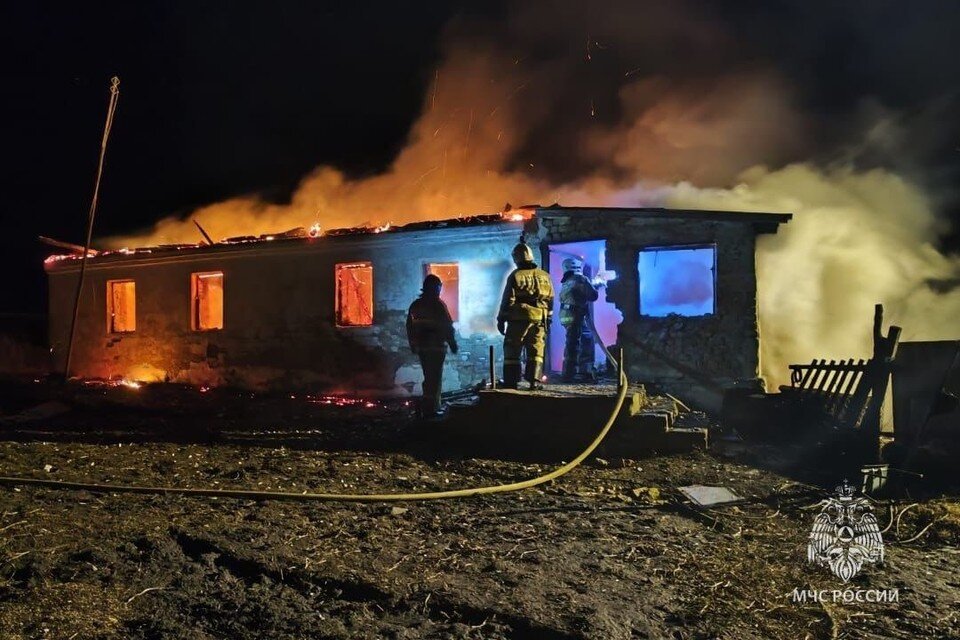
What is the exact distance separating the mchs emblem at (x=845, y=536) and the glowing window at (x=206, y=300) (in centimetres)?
1268

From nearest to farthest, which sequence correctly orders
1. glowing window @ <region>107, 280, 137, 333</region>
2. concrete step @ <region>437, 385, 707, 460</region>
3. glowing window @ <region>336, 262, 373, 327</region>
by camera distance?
concrete step @ <region>437, 385, 707, 460</region>
glowing window @ <region>336, 262, 373, 327</region>
glowing window @ <region>107, 280, 137, 333</region>

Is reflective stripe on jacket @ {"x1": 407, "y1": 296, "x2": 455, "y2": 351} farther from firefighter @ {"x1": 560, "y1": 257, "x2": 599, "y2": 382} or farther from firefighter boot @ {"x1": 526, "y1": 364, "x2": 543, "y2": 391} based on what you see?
firefighter @ {"x1": 560, "y1": 257, "x2": 599, "y2": 382}

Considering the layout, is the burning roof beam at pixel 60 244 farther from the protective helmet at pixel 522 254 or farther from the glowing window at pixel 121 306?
the protective helmet at pixel 522 254

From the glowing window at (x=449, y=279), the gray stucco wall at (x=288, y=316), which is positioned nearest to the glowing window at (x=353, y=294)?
the gray stucco wall at (x=288, y=316)

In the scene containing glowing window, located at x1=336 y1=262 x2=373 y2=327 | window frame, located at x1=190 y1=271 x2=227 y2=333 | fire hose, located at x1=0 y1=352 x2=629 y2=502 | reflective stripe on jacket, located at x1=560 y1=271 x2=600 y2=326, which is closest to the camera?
fire hose, located at x1=0 y1=352 x2=629 y2=502

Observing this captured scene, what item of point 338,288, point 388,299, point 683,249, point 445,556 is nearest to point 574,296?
point 683,249

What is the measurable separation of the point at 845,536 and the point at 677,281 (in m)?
6.07

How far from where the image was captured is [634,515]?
4.82 m

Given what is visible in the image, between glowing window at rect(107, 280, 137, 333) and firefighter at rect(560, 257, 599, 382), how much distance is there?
11575 millimetres

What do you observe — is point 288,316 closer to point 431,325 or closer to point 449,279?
point 449,279

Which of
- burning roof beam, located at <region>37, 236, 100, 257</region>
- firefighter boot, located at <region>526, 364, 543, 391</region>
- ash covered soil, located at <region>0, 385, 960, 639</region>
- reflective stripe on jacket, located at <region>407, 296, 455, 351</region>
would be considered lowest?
ash covered soil, located at <region>0, 385, 960, 639</region>

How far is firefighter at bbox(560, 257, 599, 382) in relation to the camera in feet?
29.1

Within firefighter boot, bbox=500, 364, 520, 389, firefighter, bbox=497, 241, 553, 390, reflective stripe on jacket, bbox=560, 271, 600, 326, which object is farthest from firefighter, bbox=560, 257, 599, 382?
firefighter boot, bbox=500, 364, 520, 389

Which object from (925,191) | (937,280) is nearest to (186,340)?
(937,280)
